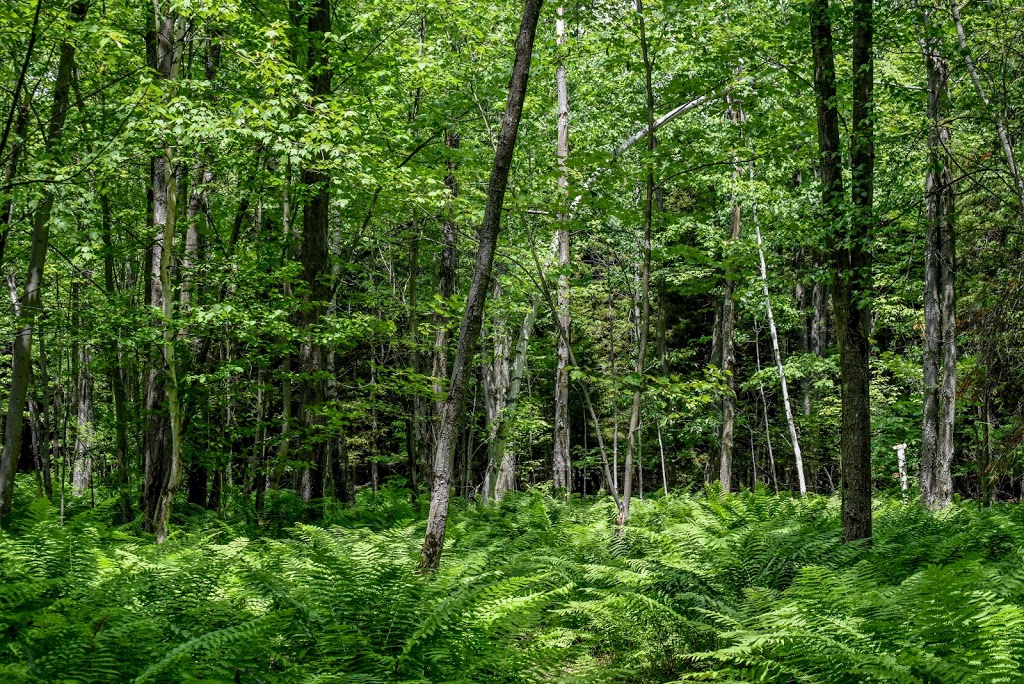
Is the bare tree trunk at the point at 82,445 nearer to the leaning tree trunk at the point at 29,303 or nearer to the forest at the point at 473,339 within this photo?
the forest at the point at 473,339

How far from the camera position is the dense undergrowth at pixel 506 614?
3.27 m

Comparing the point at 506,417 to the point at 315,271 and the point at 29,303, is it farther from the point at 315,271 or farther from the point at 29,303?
the point at 29,303

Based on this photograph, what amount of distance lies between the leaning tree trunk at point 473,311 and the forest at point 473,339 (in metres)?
0.03

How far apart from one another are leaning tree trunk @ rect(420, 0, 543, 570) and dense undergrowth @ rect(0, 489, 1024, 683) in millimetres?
431

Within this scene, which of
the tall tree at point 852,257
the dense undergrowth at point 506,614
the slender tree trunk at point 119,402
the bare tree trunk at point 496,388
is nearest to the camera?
the dense undergrowth at point 506,614

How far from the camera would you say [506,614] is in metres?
4.05

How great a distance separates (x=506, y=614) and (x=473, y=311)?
8.14ft

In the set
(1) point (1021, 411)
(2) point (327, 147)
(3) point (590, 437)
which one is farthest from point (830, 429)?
(2) point (327, 147)

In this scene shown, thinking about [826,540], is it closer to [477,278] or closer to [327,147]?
[477,278]

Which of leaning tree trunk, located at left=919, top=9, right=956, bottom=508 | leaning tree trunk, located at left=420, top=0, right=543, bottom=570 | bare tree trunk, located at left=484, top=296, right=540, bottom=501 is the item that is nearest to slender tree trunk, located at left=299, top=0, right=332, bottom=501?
bare tree trunk, located at left=484, top=296, right=540, bottom=501

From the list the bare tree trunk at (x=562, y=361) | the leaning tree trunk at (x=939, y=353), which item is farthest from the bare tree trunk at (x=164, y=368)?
the leaning tree trunk at (x=939, y=353)

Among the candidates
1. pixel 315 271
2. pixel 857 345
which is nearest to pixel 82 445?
pixel 315 271

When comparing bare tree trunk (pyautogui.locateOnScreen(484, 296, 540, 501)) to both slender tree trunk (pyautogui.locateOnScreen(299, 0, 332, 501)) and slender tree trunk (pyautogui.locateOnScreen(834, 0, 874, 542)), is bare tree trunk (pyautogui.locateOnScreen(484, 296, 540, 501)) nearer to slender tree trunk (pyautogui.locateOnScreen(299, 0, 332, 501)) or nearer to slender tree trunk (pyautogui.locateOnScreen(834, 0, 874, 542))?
slender tree trunk (pyautogui.locateOnScreen(299, 0, 332, 501))

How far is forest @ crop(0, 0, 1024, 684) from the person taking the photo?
3803mm
